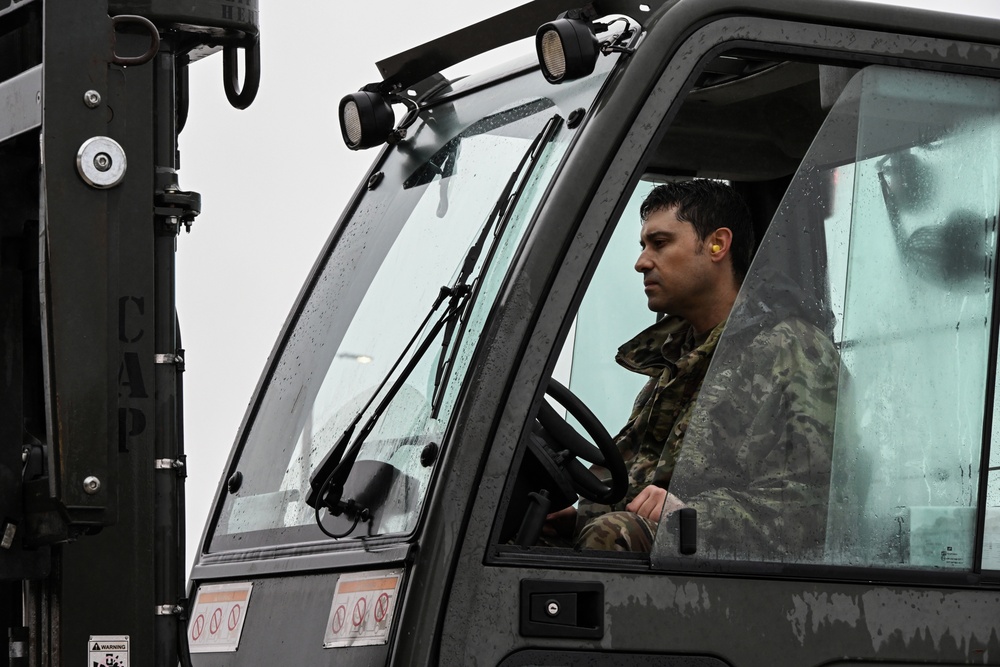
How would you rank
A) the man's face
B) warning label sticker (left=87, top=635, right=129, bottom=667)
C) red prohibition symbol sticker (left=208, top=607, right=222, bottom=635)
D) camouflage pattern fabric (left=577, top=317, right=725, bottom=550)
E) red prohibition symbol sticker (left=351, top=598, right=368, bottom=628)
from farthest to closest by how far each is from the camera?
the man's face, red prohibition symbol sticker (left=208, top=607, right=222, bottom=635), camouflage pattern fabric (left=577, top=317, right=725, bottom=550), red prohibition symbol sticker (left=351, top=598, right=368, bottom=628), warning label sticker (left=87, top=635, right=129, bottom=667)

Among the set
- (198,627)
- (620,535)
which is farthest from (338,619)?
(198,627)

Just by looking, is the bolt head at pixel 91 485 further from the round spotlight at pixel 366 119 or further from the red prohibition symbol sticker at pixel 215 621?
the round spotlight at pixel 366 119

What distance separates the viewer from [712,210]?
3.71m

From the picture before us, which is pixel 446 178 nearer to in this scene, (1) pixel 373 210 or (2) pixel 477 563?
(1) pixel 373 210

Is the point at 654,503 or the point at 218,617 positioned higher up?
the point at 654,503

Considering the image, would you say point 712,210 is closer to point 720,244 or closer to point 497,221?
point 720,244

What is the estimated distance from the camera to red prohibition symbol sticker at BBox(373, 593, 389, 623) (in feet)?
9.13

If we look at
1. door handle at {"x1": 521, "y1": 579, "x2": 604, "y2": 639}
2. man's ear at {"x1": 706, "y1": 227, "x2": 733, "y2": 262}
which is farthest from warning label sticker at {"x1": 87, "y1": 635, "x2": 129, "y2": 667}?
man's ear at {"x1": 706, "y1": 227, "x2": 733, "y2": 262}

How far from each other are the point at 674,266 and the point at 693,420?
76 centimetres

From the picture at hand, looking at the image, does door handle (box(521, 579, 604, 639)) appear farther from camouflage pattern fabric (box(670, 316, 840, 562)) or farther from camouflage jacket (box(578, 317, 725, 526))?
camouflage jacket (box(578, 317, 725, 526))

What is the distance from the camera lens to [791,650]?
2.85 metres

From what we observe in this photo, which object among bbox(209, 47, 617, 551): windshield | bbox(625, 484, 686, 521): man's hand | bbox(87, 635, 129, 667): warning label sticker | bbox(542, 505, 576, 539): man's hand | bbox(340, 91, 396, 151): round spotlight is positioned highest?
bbox(340, 91, 396, 151): round spotlight

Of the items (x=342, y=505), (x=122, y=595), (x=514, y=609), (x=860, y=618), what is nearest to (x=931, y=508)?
(x=860, y=618)

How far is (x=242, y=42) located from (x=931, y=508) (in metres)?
1.56
